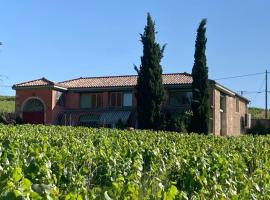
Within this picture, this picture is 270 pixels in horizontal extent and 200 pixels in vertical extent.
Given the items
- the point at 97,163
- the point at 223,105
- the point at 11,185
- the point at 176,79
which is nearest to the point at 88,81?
the point at 176,79

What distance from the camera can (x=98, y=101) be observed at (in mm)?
45000

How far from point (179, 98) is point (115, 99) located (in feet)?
17.3

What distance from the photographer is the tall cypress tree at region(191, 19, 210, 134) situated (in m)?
37.7

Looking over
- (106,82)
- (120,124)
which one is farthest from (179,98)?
(106,82)

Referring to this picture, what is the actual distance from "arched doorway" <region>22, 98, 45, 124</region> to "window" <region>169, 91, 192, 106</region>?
10.2 metres

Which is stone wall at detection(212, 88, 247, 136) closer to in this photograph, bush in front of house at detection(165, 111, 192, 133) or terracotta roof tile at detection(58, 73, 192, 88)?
terracotta roof tile at detection(58, 73, 192, 88)

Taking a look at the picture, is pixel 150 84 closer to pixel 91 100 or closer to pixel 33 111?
pixel 91 100

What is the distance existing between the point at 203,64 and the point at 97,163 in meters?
31.8

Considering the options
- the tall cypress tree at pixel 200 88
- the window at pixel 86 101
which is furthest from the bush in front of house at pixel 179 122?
the window at pixel 86 101

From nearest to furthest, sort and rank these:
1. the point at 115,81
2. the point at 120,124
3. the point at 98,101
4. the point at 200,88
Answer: the point at 200,88
the point at 120,124
the point at 98,101
the point at 115,81

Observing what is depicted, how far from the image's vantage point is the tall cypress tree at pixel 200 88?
37688mm

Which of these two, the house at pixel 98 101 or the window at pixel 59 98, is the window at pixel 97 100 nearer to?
the house at pixel 98 101

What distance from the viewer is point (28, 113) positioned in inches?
→ 1741

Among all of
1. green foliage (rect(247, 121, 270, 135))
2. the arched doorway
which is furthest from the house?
green foliage (rect(247, 121, 270, 135))
